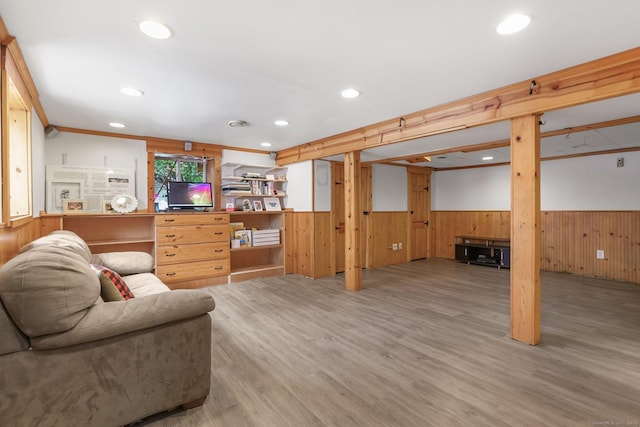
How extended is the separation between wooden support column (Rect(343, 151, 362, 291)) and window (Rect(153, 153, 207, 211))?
2.56 meters

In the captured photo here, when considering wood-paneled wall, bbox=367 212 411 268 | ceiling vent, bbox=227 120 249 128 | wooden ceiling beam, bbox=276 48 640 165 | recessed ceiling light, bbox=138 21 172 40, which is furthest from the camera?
wood-paneled wall, bbox=367 212 411 268

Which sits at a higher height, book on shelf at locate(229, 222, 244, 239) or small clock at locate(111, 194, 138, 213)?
small clock at locate(111, 194, 138, 213)

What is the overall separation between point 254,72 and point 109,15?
0.94 meters

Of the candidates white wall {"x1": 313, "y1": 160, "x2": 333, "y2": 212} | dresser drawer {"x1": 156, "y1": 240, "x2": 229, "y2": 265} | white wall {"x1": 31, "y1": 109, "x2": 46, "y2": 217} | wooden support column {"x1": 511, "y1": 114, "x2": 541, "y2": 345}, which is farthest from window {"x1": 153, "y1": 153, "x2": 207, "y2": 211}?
wooden support column {"x1": 511, "y1": 114, "x2": 541, "y2": 345}

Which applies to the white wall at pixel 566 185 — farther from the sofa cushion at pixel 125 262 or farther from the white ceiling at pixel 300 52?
the sofa cushion at pixel 125 262

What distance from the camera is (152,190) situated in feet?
15.0

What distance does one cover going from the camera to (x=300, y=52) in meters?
2.06

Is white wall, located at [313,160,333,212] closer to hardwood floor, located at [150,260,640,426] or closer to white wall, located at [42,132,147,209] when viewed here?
hardwood floor, located at [150,260,640,426]

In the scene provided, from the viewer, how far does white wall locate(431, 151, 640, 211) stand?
4.92 m

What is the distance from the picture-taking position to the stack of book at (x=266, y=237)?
17.3 feet

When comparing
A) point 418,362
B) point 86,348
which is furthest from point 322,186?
point 86,348

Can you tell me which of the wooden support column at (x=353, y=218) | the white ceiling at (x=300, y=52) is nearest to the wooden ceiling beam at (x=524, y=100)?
the white ceiling at (x=300, y=52)

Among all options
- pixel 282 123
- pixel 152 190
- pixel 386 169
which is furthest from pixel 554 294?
pixel 152 190

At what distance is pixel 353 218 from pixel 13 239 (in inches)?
137
